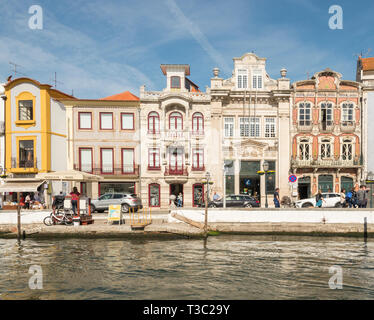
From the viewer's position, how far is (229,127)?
3419cm

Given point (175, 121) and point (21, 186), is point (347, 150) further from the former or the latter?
point (21, 186)

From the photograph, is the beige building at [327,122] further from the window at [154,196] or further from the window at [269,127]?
the window at [154,196]

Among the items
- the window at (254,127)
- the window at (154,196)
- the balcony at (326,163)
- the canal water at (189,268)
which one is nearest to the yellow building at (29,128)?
the window at (154,196)

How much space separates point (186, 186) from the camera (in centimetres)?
3372

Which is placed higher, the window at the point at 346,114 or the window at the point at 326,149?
the window at the point at 346,114

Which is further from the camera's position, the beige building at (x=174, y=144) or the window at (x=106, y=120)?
the window at (x=106, y=120)

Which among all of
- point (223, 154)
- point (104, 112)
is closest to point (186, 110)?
point (223, 154)

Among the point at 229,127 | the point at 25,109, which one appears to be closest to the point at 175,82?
the point at 229,127

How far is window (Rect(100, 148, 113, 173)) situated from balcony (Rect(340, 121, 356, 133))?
23.7 metres

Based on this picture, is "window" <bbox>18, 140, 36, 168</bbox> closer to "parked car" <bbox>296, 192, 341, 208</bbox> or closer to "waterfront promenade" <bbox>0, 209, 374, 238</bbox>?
"waterfront promenade" <bbox>0, 209, 374, 238</bbox>

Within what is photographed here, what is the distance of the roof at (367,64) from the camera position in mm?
34031

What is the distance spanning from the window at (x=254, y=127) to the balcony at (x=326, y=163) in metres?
4.58

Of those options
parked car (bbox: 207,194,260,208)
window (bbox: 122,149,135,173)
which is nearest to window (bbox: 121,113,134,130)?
window (bbox: 122,149,135,173)

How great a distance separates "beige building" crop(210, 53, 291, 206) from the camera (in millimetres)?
33656
